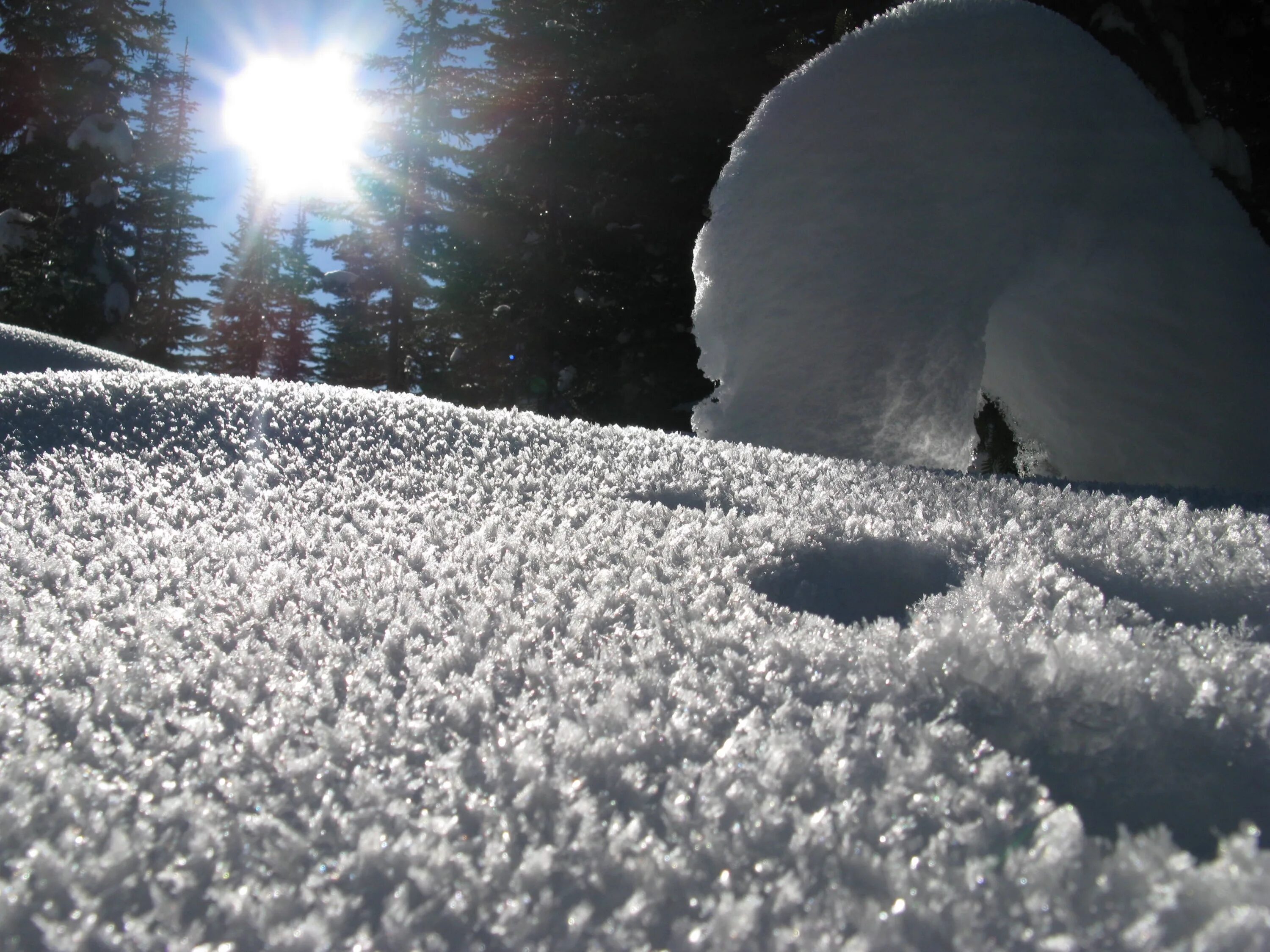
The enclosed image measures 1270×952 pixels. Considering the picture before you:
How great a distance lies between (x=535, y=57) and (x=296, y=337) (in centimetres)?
1354

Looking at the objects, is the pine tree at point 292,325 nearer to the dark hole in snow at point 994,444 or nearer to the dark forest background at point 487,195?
the dark forest background at point 487,195

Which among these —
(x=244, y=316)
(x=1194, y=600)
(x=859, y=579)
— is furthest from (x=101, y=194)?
(x=1194, y=600)

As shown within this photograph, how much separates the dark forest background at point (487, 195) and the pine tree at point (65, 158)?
34 millimetres

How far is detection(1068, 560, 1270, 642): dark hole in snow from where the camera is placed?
75 centimetres

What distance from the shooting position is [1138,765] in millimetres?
525

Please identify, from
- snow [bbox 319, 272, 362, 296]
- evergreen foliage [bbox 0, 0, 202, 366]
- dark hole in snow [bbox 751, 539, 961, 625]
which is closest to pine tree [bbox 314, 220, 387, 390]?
snow [bbox 319, 272, 362, 296]

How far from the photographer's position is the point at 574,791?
0.50 meters

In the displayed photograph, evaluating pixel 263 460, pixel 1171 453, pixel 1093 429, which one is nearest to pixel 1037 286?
pixel 1093 429

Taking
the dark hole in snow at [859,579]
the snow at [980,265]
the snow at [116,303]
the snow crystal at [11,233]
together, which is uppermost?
the snow crystal at [11,233]

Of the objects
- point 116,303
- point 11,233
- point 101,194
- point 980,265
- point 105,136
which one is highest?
point 105,136

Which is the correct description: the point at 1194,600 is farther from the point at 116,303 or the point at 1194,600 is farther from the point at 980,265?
the point at 116,303

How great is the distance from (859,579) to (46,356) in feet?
10.2

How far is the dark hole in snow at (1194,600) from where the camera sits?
2.48ft

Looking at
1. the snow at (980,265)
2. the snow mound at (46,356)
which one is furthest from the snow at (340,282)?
the snow at (980,265)
